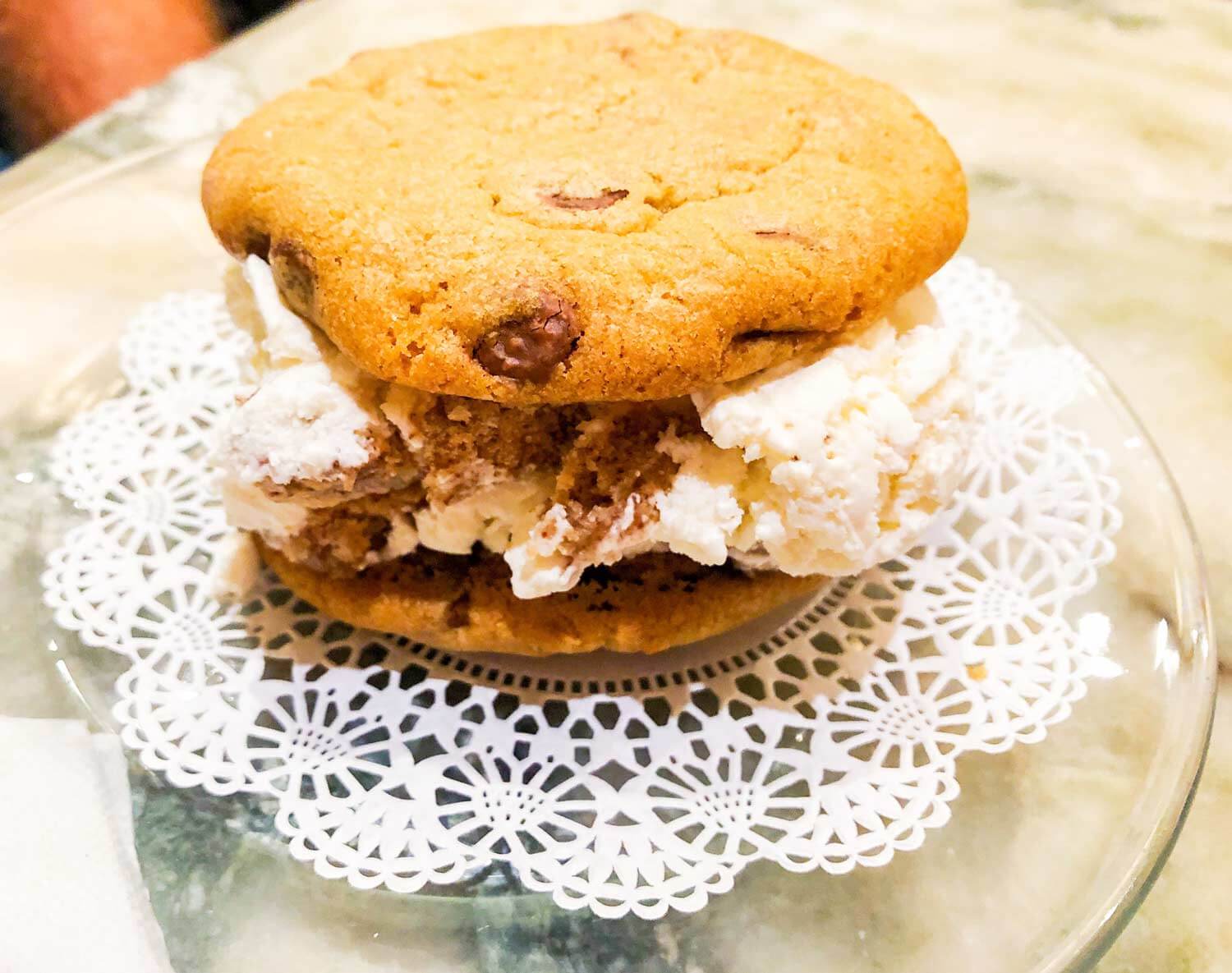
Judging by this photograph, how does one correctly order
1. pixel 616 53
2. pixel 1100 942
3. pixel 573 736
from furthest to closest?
pixel 616 53 < pixel 573 736 < pixel 1100 942

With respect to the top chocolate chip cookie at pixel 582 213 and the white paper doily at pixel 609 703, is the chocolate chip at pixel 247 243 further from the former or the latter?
the white paper doily at pixel 609 703

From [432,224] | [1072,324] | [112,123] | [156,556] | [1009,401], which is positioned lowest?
[1072,324]

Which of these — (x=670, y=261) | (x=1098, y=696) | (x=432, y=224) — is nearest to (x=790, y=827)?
(x=1098, y=696)

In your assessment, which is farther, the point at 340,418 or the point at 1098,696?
the point at 1098,696

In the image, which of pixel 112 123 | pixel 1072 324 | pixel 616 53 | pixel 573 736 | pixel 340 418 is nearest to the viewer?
pixel 340 418

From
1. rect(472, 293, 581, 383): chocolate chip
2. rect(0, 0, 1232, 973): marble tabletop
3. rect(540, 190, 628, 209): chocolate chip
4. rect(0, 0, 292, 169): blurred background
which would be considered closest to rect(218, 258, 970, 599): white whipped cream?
rect(472, 293, 581, 383): chocolate chip

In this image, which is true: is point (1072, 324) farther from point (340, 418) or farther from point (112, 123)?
point (112, 123)

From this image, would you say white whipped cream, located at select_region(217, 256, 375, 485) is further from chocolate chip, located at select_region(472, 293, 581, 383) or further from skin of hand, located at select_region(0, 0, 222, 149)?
skin of hand, located at select_region(0, 0, 222, 149)
